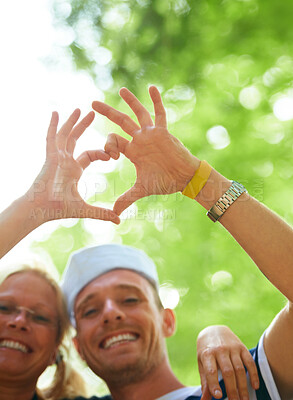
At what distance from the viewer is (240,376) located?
1.25m

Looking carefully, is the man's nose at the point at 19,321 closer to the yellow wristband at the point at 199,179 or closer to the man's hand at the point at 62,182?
the man's hand at the point at 62,182

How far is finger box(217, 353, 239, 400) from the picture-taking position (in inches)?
48.5

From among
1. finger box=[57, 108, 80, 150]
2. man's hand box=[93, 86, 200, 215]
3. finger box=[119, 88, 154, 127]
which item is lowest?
man's hand box=[93, 86, 200, 215]

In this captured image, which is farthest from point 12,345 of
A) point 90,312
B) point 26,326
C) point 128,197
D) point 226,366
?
point 226,366

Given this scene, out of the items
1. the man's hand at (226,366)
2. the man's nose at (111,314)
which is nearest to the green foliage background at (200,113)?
the man's nose at (111,314)

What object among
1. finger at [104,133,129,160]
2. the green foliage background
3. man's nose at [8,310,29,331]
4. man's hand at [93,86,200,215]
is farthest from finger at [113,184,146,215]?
the green foliage background

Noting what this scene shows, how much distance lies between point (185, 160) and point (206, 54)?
3165 millimetres

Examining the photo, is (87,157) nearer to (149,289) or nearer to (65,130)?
(65,130)

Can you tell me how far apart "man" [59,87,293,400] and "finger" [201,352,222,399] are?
0.52 ft

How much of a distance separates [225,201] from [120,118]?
0.46 meters

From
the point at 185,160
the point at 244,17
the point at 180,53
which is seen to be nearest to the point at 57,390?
the point at 185,160

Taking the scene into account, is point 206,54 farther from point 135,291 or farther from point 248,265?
point 135,291

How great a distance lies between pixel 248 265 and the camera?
3.73 m

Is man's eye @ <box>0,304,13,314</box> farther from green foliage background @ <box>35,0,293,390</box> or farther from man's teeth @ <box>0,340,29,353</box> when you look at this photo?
green foliage background @ <box>35,0,293,390</box>
